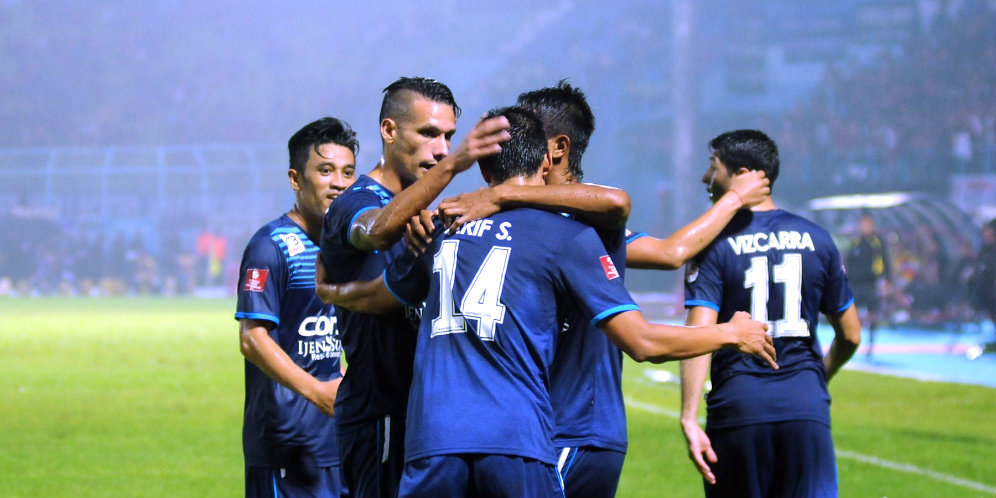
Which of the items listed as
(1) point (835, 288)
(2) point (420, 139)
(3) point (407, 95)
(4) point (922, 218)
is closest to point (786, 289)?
(1) point (835, 288)

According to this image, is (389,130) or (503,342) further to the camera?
(389,130)

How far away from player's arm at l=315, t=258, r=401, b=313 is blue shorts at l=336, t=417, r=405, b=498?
403mm

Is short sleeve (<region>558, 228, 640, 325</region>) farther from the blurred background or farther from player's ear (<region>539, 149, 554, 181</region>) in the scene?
the blurred background

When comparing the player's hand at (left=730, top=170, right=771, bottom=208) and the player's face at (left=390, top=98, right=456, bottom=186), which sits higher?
the player's face at (left=390, top=98, right=456, bottom=186)

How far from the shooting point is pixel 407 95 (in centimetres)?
436

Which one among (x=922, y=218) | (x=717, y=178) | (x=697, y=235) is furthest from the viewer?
(x=922, y=218)

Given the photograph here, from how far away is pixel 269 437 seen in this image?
5.05 meters

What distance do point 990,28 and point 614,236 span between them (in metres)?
31.5

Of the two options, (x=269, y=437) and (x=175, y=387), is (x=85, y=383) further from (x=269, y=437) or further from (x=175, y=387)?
(x=269, y=437)

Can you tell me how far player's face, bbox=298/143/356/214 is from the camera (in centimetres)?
542

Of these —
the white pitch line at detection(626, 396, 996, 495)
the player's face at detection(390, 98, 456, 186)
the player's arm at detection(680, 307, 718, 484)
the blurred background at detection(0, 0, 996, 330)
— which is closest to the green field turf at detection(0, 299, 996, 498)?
the white pitch line at detection(626, 396, 996, 495)

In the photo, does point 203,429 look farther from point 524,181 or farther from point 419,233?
point 524,181

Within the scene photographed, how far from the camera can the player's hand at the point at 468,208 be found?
11.3ft

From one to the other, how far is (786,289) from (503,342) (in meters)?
1.89
